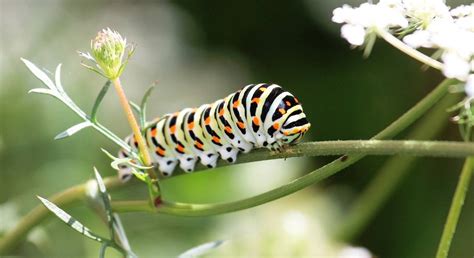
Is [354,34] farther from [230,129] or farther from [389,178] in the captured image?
[389,178]

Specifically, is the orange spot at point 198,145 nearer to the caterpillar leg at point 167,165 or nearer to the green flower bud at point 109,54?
the caterpillar leg at point 167,165

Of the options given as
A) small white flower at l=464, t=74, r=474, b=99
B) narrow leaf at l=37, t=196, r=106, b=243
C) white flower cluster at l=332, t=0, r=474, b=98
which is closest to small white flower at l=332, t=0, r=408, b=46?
white flower cluster at l=332, t=0, r=474, b=98

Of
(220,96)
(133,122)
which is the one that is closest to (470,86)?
(133,122)

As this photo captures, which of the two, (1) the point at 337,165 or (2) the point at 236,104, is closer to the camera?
(1) the point at 337,165

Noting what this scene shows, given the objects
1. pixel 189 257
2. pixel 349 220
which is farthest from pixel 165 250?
pixel 189 257

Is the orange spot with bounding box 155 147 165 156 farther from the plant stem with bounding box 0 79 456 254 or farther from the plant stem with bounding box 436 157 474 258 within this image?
the plant stem with bounding box 436 157 474 258

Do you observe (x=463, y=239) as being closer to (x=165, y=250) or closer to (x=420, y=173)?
(x=420, y=173)

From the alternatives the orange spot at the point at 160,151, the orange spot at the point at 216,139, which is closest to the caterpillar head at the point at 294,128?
the orange spot at the point at 216,139
